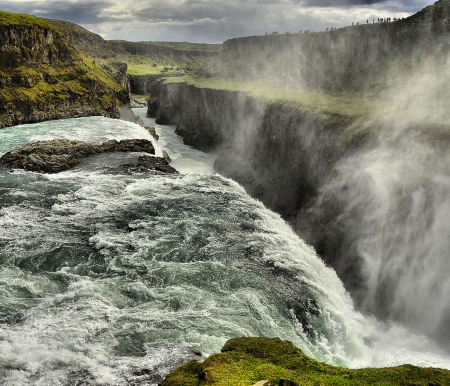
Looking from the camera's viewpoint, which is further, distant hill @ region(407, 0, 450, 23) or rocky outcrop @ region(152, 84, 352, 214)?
distant hill @ region(407, 0, 450, 23)

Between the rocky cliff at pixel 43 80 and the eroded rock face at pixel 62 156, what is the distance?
21.5 meters

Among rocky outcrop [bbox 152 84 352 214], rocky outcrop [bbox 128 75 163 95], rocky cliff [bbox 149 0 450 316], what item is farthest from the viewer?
rocky outcrop [bbox 128 75 163 95]

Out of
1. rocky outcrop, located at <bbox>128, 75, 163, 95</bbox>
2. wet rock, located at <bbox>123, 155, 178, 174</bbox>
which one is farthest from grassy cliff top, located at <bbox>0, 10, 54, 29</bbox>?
rocky outcrop, located at <bbox>128, 75, 163, 95</bbox>

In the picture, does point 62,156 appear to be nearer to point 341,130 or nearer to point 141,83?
point 341,130

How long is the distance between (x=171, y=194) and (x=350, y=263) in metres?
15.3

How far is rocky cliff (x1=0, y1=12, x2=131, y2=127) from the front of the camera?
63406mm

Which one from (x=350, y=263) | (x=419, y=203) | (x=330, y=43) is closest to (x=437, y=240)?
(x=419, y=203)

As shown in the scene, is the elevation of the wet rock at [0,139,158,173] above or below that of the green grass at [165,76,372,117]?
below

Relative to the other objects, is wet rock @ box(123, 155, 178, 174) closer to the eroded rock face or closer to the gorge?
the eroded rock face

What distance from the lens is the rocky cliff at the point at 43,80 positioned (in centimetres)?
6341

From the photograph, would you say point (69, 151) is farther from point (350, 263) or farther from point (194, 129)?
point (194, 129)

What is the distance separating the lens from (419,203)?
26312 mm

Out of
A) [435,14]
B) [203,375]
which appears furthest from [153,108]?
[203,375]

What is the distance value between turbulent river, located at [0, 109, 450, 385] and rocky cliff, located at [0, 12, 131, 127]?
32.3 m
